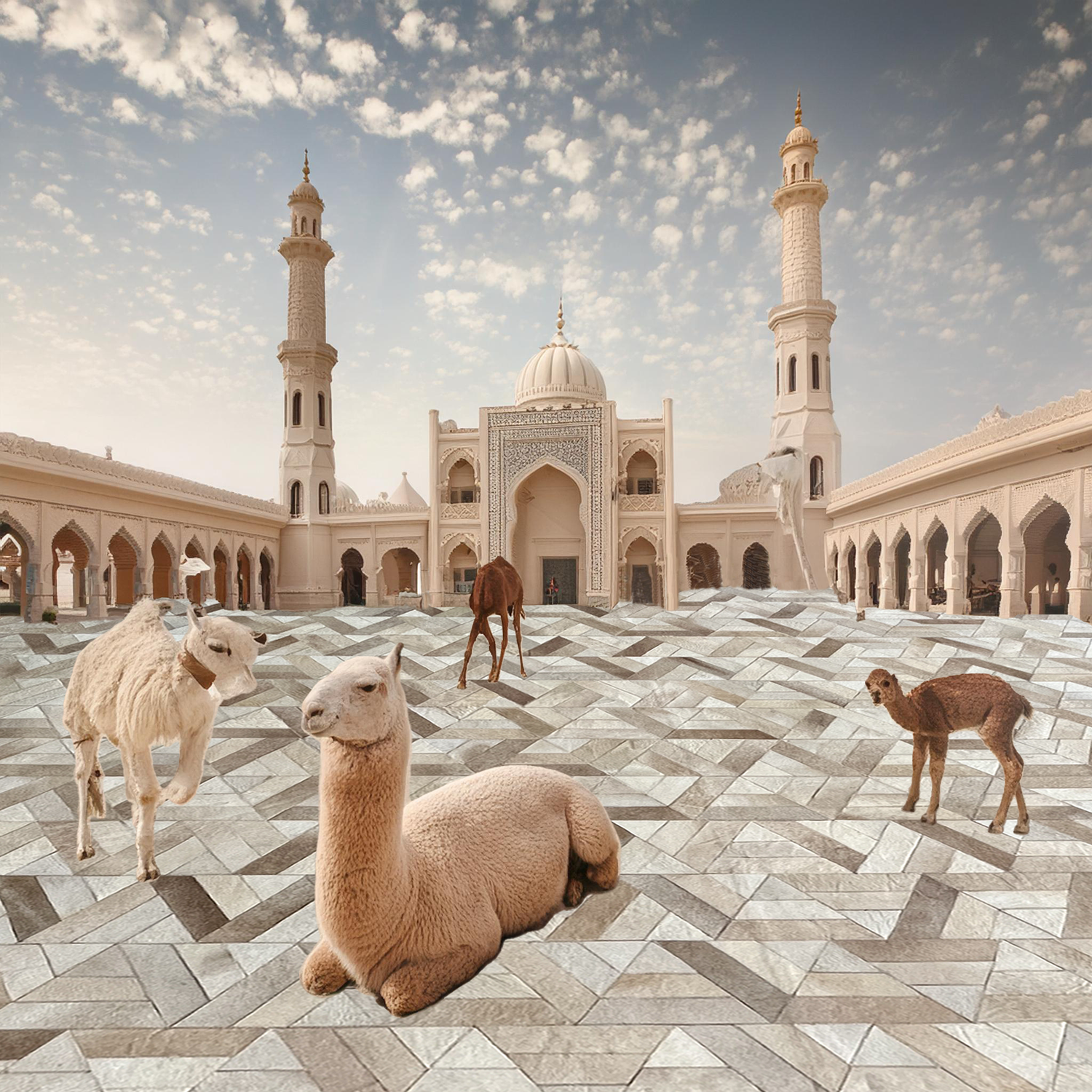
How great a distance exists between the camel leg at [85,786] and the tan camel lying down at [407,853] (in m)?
1.37

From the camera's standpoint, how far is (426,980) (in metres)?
1.59

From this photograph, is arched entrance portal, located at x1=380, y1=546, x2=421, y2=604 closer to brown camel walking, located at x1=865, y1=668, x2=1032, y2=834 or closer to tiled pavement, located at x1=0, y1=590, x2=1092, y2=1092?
tiled pavement, located at x1=0, y1=590, x2=1092, y2=1092

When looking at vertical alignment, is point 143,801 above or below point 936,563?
below

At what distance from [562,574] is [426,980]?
14892 mm

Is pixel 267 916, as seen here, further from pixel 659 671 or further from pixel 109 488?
pixel 109 488

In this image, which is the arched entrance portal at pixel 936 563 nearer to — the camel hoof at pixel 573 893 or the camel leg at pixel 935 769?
the camel leg at pixel 935 769

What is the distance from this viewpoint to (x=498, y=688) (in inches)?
173

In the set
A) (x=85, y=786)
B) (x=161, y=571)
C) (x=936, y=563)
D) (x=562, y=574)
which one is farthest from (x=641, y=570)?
(x=85, y=786)

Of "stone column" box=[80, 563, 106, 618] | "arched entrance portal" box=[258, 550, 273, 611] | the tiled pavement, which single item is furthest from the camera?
"arched entrance portal" box=[258, 550, 273, 611]

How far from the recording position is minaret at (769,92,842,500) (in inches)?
638

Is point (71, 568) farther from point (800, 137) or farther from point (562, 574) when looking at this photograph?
point (800, 137)

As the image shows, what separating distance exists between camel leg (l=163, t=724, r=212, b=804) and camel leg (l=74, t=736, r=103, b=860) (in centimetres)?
44

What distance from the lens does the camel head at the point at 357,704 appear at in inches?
54.8

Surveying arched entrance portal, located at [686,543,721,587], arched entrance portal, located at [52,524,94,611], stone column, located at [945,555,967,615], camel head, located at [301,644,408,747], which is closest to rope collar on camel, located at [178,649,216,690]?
camel head, located at [301,644,408,747]
